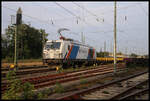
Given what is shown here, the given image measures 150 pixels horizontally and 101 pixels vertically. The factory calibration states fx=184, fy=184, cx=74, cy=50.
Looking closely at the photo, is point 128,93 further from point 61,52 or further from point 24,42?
point 24,42

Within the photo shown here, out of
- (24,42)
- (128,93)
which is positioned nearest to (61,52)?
(128,93)

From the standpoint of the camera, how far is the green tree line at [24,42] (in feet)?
169

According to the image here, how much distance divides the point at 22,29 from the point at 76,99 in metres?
53.9

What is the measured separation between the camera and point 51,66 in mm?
18328

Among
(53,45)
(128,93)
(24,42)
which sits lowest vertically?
(128,93)

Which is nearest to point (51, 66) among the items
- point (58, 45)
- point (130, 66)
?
point (58, 45)

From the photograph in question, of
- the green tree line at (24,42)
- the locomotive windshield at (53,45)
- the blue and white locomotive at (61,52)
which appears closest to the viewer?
the blue and white locomotive at (61,52)

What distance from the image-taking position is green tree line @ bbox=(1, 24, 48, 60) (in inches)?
2024

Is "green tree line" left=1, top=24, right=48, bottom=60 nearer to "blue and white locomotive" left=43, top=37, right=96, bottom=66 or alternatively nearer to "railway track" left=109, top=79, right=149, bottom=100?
"blue and white locomotive" left=43, top=37, right=96, bottom=66

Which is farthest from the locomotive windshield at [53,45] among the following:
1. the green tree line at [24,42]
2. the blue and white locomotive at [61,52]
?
the green tree line at [24,42]

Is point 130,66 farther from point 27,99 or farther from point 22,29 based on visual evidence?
point 22,29

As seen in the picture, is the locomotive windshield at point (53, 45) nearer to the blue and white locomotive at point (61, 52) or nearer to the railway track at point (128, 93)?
the blue and white locomotive at point (61, 52)

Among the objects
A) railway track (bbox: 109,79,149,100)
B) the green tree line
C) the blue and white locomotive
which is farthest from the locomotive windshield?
the green tree line

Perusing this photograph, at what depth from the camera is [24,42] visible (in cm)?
5694
